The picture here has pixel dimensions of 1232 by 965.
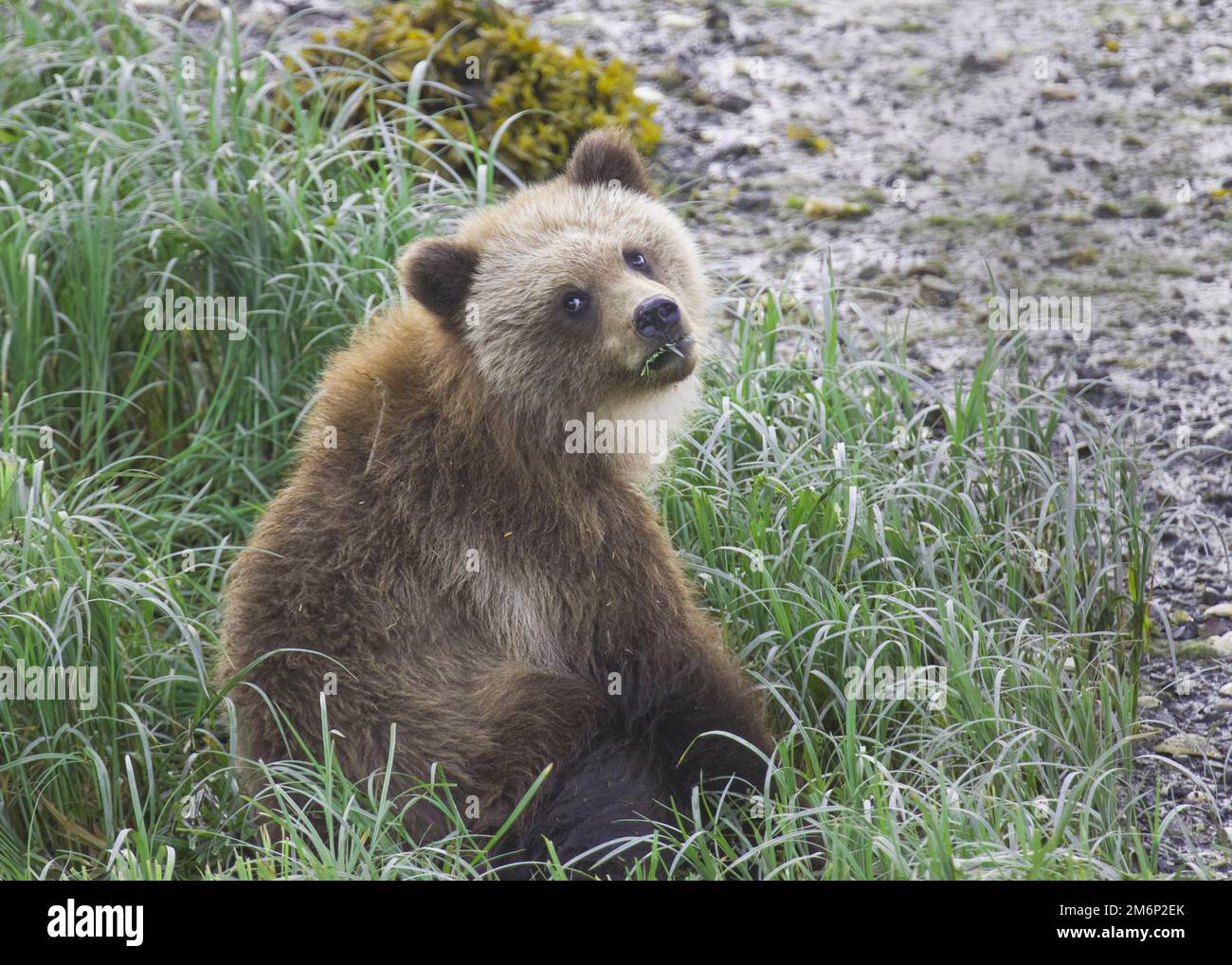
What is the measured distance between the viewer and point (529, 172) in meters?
7.53

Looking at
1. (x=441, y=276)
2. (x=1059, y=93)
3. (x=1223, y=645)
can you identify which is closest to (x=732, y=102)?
(x=1059, y=93)

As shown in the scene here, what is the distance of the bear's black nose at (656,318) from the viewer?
4652 mm

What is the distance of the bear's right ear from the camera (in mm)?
4750

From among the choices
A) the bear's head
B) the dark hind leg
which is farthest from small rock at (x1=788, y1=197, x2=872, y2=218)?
the dark hind leg

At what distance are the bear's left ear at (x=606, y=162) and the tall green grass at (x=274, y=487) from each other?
1061 mm

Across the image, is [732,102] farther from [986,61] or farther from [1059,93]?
[1059,93]

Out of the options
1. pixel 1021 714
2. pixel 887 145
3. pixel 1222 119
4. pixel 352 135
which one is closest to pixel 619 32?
pixel 887 145

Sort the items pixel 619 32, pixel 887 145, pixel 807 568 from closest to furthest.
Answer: pixel 807 568 → pixel 887 145 → pixel 619 32

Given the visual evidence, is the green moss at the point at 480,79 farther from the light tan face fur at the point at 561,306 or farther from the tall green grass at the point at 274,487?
the light tan face fur at the point at 561,306

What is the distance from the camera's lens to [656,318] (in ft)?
15.3

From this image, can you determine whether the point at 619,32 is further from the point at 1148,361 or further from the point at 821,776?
the point at 821,776

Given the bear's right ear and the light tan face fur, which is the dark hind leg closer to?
the light tan face fur

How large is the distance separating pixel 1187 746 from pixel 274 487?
375 centimetres

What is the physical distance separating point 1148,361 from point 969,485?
136 centimetres
